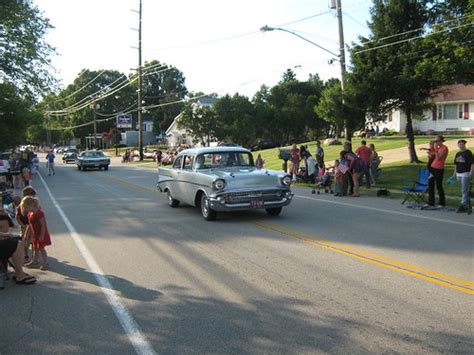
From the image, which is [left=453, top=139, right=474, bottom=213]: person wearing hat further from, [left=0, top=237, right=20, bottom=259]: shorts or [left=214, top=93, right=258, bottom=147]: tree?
[left=214, top=93, right=258, bottom=147]: tree

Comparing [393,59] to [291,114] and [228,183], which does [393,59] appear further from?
[291,114]

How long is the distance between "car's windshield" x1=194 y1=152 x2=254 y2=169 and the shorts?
626 cm

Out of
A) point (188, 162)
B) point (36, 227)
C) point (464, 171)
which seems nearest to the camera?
point (36, 227)

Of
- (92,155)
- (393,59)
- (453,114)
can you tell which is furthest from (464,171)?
(453,114)

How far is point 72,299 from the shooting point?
5.85m

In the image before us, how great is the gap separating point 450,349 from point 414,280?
6.76 ft

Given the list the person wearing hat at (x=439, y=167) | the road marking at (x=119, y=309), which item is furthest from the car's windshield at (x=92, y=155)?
the road marking at (x=119, y=309)

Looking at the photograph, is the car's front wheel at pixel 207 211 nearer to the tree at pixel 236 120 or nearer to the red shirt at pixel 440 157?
the red shirt at pixel 440 157

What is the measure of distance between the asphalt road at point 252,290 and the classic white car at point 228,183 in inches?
22.1

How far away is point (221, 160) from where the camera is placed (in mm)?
12250

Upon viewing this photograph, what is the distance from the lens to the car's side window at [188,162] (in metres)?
12.6

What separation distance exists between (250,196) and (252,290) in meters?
4.96

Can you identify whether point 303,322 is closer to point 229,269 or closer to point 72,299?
point 229,269

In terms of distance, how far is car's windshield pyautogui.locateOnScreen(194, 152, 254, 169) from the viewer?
39.9ft
